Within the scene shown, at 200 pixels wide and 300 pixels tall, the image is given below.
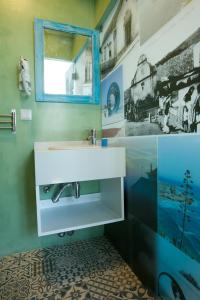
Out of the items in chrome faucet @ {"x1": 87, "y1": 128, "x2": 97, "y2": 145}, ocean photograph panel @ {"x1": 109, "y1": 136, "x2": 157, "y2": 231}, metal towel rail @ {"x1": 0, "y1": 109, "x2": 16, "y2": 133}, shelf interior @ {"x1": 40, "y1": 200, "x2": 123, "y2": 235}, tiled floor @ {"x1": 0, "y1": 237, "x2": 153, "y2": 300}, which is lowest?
tiled floor @ {"x1": 0, "y1": 237, "x2": 153, "y2": 300}

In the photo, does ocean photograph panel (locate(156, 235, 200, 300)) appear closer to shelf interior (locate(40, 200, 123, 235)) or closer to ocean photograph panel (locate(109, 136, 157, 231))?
ocean photograph panel (locate(109, 136, 157, 231))

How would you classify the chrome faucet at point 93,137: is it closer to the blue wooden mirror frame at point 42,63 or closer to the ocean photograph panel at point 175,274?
the blue wooden mirror frame at point 42,63

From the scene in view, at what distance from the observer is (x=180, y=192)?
1.00 metres

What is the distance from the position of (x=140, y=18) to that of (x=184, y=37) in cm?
49

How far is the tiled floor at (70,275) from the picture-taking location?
1263 mm

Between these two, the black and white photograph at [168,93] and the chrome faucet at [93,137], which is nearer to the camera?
the black and white photograph at [168,93]

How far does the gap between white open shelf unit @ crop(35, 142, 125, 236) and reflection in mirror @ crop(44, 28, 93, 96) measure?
0.78m

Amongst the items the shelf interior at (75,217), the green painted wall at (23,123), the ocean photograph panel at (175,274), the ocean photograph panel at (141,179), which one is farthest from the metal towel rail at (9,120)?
the ocean photograph panel at (175,274)

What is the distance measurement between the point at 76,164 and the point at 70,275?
85cm

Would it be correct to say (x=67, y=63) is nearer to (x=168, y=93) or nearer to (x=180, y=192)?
(x=168, y=93)

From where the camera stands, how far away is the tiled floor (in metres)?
1.26

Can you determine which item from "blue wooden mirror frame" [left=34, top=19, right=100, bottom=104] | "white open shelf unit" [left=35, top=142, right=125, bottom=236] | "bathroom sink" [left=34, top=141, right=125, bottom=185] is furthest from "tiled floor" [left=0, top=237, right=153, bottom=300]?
"blue wooden mirror frame" [left=34, top=19, right=100, bottom=104]

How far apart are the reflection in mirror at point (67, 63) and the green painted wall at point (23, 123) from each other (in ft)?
0.42

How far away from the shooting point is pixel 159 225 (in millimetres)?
1174
